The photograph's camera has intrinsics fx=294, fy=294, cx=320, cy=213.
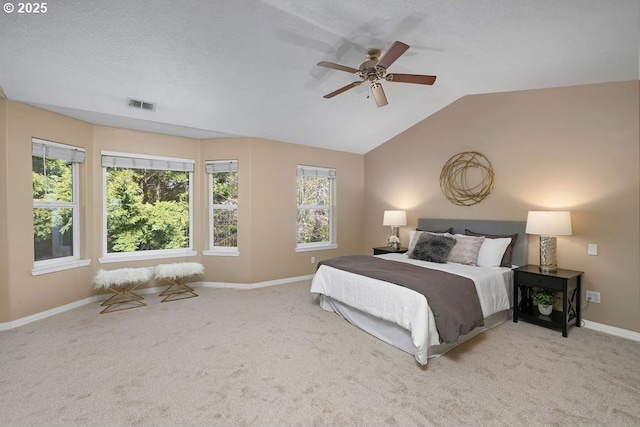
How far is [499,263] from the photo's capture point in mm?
3494

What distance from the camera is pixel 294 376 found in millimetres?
2246

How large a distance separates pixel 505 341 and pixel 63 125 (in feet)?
17.9

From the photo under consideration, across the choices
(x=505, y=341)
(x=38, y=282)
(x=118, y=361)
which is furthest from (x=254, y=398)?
(x=38, y=282)

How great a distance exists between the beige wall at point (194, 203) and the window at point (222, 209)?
0.11m

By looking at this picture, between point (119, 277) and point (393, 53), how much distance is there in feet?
12.7

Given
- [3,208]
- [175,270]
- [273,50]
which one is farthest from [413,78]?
[3,208]

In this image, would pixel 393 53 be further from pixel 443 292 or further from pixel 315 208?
pixel 315 208

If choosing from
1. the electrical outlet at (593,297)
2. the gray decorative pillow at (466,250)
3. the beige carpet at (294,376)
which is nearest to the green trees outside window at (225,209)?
the beige carpet at (294,376)

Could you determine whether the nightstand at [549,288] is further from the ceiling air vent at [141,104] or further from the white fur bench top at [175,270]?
the ceiling air vent at [141,104]

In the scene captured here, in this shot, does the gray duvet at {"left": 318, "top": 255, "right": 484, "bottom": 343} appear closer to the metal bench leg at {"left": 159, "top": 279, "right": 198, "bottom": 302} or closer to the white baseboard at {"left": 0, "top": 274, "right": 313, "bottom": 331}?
the white baseboard at {"left": 0, "top": 274, "right": 313, "bottom": 331}

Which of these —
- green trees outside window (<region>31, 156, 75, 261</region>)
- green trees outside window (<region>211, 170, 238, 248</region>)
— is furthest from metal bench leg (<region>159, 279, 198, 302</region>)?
green trees outside window (<region>31, 156, 75, 261</region>)

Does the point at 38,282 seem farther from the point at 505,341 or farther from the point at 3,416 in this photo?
the point at 505,341

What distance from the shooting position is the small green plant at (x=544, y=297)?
125 inches

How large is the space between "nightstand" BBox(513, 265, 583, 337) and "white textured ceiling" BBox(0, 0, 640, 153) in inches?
81.4
